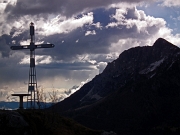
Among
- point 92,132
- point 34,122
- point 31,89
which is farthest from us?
point 31,89

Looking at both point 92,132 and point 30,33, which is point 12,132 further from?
point 30,33

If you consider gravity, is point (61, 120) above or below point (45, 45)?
below

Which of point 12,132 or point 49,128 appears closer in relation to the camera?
point 12,132

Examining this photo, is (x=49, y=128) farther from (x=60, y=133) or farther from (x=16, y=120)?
(x=16, y=120)

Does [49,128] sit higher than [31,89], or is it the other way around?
[31,89]

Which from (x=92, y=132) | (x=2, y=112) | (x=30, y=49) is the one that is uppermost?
(x=30, y=49)

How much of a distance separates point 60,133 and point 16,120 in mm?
13313

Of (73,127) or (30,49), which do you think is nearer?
(73,127)

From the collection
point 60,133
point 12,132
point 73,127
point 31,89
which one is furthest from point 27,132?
point 31,89

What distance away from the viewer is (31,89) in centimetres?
13288

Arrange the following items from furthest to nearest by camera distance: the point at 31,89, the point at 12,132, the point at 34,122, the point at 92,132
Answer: the point at 31,89 < the point at 92,132 < the point at 34,122 < the point at 12,132

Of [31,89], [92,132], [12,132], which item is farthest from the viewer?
[31,89]

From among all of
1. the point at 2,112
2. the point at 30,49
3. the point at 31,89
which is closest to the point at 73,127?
the point at 2,112

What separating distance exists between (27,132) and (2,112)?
341 inches
